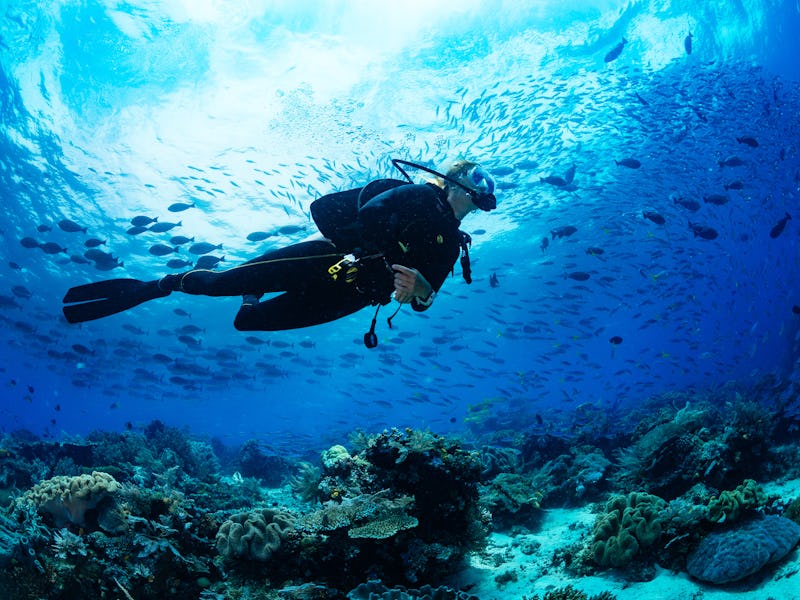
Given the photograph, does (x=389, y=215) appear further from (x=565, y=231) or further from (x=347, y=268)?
(x=565, y=231)

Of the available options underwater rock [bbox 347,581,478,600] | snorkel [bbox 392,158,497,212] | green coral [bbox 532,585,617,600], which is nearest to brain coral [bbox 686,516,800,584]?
green coral [bbox 532,585,617,600]

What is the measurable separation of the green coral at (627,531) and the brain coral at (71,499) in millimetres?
5664

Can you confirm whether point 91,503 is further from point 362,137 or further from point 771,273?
point 771,273

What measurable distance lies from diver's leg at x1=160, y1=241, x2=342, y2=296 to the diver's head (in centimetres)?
141

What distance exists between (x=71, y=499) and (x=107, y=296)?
91.7 inches

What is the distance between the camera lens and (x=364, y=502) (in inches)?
178

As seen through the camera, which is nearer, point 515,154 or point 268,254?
point 268,254

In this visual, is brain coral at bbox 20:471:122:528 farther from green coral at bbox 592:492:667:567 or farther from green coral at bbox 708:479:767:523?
green coral at bbox 708:479:767:523

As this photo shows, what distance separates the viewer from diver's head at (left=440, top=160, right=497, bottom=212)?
409 cm

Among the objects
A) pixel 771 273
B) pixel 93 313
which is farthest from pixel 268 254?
pixel 771 273

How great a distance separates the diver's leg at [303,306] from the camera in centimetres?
430

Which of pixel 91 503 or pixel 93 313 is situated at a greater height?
pixel 93 313

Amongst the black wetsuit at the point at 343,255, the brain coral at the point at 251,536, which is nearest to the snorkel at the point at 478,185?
the black wetsuit at the point at 343,255

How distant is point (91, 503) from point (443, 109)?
16.9 metres
